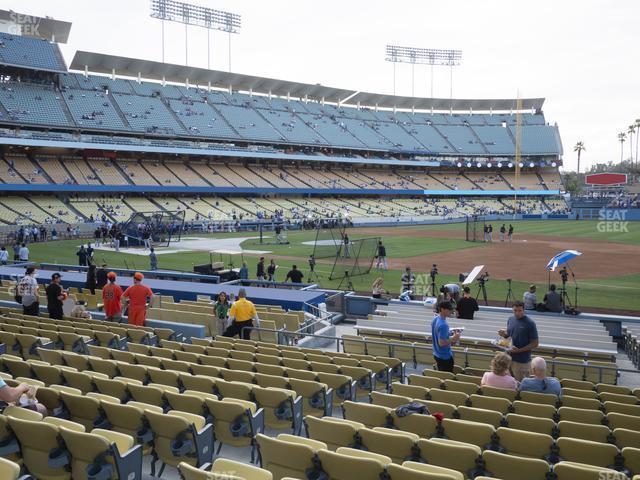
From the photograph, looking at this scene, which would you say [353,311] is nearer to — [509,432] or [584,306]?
[584,306]

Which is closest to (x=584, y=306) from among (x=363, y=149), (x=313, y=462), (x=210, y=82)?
(x=313, y=462)

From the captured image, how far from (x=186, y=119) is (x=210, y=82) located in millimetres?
14806

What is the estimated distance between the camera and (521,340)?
9117 millimetres

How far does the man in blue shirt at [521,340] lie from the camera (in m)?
9.10

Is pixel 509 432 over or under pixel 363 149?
under

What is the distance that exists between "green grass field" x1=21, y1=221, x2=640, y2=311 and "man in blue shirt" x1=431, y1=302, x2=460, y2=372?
45.8 ft

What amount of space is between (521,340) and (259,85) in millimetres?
93364

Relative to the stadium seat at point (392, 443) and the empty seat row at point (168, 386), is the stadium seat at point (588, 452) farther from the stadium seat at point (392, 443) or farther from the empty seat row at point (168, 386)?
the empty seat row at point (168, 386)

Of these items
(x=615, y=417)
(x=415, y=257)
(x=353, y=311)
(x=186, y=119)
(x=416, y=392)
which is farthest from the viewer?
(x=186, y=119)

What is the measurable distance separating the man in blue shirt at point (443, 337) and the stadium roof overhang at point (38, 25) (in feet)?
269

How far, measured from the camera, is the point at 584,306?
845 inches

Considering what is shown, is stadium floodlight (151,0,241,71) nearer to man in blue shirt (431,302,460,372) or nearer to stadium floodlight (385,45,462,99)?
stadium floodlight (385,45,462,99)

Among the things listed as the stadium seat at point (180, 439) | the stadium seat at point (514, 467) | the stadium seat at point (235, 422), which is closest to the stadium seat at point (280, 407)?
the stadium seat at point (235, 422)

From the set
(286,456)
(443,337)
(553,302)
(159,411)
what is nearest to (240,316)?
(443,337)
